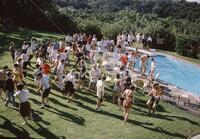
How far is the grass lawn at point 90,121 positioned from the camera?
49.5 feet

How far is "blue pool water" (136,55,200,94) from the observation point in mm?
33000

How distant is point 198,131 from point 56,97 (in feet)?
24.4

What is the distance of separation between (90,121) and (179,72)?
21.5 m

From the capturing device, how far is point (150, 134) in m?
16.7

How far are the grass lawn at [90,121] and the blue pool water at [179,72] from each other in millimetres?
11674

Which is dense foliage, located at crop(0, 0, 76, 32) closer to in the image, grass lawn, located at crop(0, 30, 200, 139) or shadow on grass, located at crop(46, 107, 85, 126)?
grass lawn, located at crop(0, 30, 200, 139)

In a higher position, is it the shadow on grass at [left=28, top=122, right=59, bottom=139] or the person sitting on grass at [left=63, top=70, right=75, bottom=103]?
the person sitting on grass at [left=63, top=70, right=75, bottom=103]

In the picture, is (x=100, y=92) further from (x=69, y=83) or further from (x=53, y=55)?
(x=53, y=55)

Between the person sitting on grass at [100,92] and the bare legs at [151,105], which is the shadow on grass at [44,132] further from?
the bare legs at [151,105]

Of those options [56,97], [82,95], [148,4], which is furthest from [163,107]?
[148,4]

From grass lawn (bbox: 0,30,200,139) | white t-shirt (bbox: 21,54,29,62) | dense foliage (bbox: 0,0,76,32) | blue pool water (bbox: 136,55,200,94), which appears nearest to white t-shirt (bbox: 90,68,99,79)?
grass lawn (bbox: 0,30,200,139)

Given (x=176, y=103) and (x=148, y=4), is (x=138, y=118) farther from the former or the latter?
(x=148, y=4)

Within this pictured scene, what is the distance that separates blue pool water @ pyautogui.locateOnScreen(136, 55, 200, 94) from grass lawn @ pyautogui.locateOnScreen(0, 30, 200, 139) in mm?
11674

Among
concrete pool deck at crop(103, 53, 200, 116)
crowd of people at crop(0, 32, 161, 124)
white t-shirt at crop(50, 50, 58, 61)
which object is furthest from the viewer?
white t-shirt at crop(50, 50, 58, 61)
